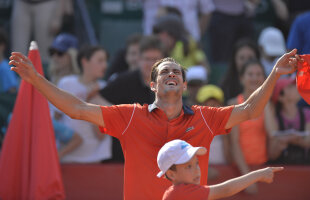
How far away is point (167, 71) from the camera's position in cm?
476

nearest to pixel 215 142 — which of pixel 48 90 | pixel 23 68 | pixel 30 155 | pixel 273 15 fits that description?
pixel 30 155

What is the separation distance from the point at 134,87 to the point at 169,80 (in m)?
2.40

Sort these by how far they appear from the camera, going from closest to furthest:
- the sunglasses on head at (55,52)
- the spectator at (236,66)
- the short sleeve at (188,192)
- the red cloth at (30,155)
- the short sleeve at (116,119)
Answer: the short sleeve at (188,192) → the short sleeve at (116,119) → the red cloth at (30,155) → the spectator at (236,66) → the sunglasses on head at (55,52)

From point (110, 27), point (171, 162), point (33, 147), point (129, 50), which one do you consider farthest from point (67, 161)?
point (110, 27)

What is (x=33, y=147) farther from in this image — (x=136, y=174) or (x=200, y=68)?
(x=200, y=68)

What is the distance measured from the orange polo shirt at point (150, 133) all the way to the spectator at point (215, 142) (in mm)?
2242

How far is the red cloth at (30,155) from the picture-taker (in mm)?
6141

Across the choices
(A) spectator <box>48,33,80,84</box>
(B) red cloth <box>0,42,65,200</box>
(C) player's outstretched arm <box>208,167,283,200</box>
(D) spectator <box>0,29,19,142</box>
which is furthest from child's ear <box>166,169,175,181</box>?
(A) spectator <box>48,33,80,84</box>

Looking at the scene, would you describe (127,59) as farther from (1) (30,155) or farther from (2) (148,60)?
(1) (30,155)

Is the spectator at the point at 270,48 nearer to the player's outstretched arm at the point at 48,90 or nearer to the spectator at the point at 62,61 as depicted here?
the spectator at the point at 62,61

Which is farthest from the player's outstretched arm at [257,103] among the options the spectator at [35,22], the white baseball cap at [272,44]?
the spectator at [35,22]

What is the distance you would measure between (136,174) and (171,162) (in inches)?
27.7

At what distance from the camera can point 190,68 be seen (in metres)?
8.31

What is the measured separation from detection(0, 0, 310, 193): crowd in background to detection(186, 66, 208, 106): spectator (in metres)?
0.01
